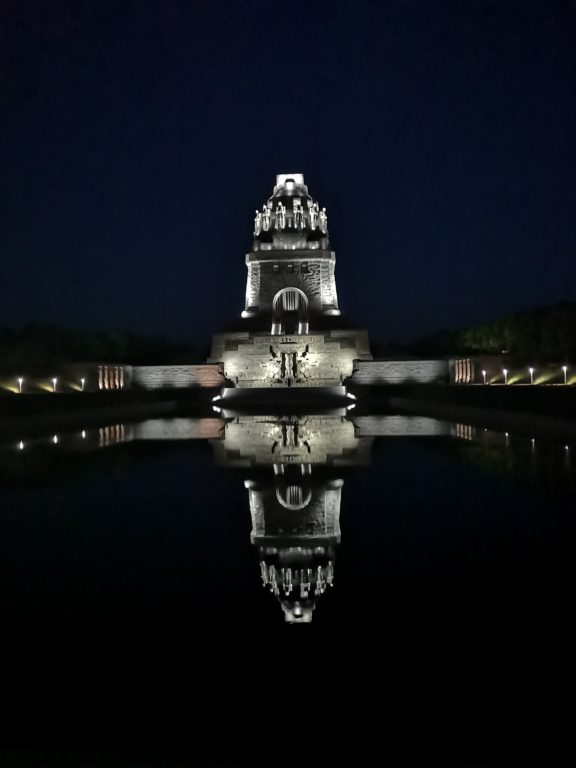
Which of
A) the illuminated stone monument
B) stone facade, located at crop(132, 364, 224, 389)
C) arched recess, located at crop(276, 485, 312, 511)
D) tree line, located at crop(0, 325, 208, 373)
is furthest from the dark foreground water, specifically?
the illuminated stone monument

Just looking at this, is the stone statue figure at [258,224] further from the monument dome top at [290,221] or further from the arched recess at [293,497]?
the arched recess at [293,497]

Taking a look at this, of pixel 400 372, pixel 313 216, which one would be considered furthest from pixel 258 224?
pixel 400 372

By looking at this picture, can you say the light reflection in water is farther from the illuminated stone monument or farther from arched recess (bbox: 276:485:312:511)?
the illuminated stone monument

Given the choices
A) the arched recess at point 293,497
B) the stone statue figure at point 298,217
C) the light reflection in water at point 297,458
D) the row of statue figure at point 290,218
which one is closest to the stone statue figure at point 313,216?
the row of statue figure at point 290,218

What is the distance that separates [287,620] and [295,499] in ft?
13.4

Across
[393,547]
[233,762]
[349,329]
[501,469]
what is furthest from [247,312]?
[233,762]

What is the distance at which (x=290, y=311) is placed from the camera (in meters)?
53.1

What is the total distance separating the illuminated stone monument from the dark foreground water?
35061 mm

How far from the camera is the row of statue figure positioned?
54.0 meters

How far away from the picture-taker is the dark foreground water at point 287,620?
3.26m

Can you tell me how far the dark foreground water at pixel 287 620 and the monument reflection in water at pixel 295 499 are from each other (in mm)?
39

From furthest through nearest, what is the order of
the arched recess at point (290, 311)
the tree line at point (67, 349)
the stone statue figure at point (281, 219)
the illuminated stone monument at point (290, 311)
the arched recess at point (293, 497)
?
the stone statue figure at point (281, 219)
the arched recess at point (290, 311)
the illuminated stone monument at point (290, 311)
the tree line at point (67, 349)
the arched recess at point (293, 497)

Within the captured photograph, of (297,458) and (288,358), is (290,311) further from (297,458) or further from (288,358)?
(297,458)

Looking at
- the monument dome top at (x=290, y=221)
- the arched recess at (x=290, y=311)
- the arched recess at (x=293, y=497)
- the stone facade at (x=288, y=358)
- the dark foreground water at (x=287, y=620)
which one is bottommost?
the dark foreground water at (x=287, y=620)
